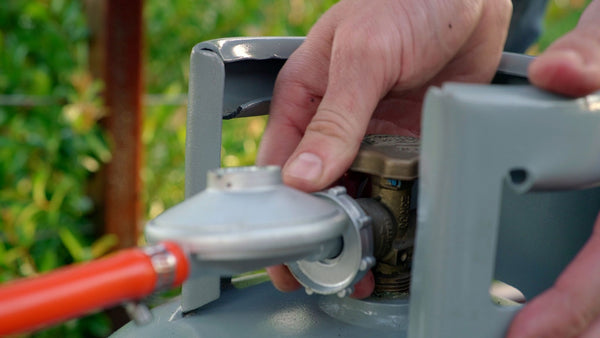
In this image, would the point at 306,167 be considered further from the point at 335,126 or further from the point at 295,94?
the point at 295,94

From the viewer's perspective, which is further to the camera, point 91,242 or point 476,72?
point 91,242

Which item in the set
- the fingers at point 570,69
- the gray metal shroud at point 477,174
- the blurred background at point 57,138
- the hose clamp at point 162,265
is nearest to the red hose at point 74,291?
the hose clamp at point 162,265

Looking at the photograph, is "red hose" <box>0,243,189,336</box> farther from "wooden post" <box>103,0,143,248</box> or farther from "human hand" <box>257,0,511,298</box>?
"wooden post" <box>103,0,143,248</box>

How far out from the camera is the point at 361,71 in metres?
0.68

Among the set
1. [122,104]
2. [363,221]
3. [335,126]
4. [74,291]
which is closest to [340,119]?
[335,126]

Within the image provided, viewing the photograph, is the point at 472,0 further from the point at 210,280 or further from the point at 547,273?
the point at 210,280

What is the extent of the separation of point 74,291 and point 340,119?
35cm

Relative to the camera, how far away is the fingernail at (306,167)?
62 cm

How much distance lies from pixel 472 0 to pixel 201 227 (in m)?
0.49

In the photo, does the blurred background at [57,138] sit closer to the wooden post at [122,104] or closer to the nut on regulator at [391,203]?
the wooden post at [122,104]

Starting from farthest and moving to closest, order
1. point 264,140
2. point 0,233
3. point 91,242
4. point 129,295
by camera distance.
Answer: point 91,242 < point 0,233 < point 264,140 < point 129,295

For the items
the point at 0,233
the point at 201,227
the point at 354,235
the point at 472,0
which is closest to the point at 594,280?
the point at 354,235

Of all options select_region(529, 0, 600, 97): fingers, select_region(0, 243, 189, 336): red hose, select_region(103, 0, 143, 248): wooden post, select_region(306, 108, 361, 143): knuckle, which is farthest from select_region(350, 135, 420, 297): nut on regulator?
select_region(103, 0, 143, 248): wooden post

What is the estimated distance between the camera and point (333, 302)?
69cm
